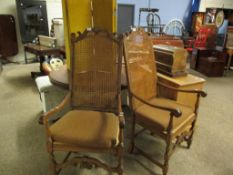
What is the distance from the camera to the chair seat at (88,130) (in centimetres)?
139

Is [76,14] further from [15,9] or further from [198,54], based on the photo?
[15,9]

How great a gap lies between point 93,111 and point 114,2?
108 centimetres

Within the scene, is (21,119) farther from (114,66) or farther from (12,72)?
(12,72)

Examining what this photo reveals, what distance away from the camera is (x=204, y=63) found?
487cm

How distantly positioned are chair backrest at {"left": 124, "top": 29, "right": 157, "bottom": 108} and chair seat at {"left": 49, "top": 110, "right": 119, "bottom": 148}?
1.21ft

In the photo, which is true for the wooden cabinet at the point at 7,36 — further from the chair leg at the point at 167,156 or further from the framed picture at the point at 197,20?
the framed picture at the point at 197,20

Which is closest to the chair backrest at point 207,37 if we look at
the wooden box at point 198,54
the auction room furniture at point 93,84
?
the wooden box at point 198,54

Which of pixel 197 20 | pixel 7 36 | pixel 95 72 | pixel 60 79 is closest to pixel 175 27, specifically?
pixel 197 20

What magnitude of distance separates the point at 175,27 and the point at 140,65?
644cm

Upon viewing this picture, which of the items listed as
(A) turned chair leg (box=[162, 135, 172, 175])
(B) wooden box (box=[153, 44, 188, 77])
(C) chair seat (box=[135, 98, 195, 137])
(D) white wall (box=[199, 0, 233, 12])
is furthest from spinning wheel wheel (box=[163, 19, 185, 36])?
(A) turned chair leg (box=[162, 135, 172, 175])

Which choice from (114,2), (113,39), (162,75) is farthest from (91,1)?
(162,75)

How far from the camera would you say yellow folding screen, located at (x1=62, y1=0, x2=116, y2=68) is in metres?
2.04

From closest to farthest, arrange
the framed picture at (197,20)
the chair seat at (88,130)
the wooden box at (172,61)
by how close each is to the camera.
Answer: the chair seat at (88,130) < the wooden box at (172,61) < the framed picture at (197,20)

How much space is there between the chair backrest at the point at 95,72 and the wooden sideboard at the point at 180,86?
2.13ft
